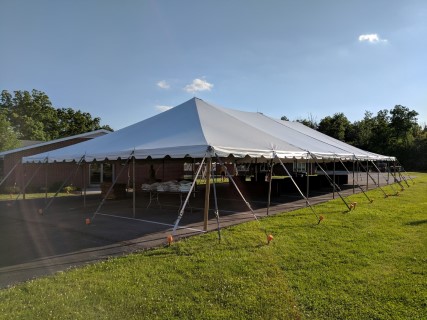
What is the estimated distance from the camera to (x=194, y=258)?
5352 mm

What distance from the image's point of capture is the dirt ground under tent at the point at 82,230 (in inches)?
214

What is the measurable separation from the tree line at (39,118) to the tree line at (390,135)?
1462 inches

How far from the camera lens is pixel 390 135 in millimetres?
52688

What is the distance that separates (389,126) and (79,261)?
59.2 meters

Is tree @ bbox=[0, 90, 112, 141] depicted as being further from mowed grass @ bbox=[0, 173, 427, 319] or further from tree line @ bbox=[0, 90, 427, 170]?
mowed grass @ bbox=[0, 173, 427, 319]

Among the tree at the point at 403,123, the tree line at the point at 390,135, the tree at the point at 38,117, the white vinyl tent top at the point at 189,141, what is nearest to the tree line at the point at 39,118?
the tree at the point at 38,117

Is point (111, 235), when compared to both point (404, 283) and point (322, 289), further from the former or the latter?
point (404, 283)

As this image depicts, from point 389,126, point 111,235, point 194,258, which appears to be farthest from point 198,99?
point 389,126

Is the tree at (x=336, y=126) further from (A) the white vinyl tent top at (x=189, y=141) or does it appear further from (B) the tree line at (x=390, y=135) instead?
(A) the white vinyl tent top at (x=189, y=141)

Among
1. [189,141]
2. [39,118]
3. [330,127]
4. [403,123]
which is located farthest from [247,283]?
[403,123]

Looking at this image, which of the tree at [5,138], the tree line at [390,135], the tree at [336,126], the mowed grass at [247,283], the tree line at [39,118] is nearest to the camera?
the mowed grass at [247,283]

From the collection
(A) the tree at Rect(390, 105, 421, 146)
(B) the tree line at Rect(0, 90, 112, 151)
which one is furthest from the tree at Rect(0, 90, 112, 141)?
(A) the tree at Rect(390, 105, 421, 146)

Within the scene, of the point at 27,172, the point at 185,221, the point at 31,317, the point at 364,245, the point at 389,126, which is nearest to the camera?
the point at 31,317

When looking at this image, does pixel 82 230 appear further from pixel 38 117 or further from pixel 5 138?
pixel 38 117
